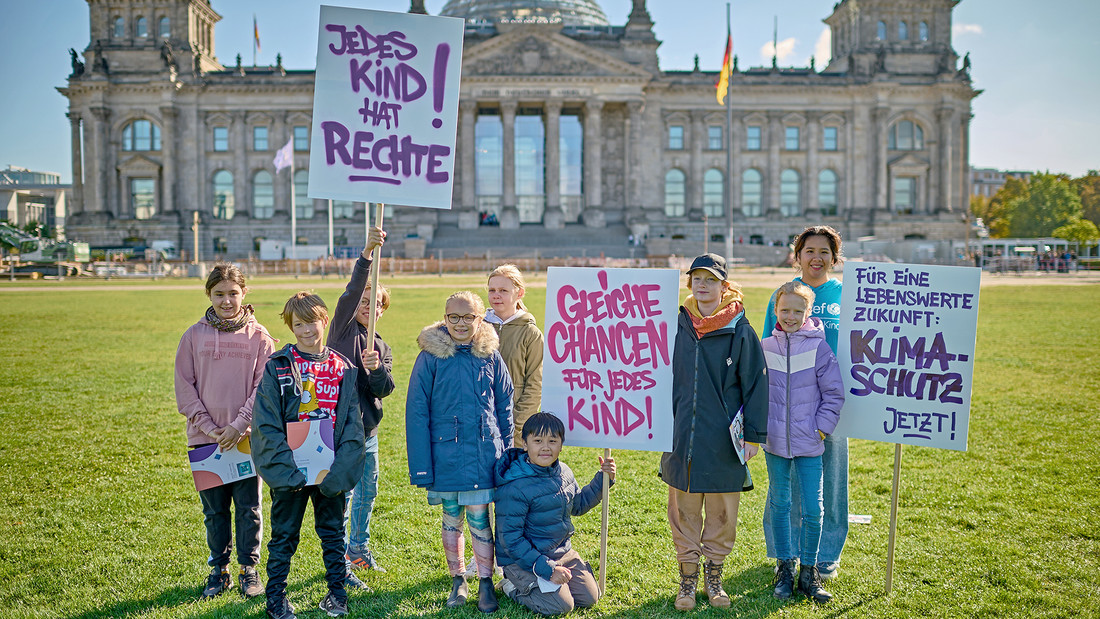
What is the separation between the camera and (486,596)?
5.84 meters

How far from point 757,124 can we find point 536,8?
1137 inches

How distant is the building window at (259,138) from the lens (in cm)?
7494

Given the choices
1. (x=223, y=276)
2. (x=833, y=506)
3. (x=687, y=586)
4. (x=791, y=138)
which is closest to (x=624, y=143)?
(x=791, y=138)

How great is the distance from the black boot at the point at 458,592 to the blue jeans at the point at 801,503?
2454mm

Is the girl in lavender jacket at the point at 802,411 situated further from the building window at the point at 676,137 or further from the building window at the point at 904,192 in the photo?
the building window at the point at 904,192

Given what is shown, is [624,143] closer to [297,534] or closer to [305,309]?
[305,309]

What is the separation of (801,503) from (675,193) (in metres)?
71.5

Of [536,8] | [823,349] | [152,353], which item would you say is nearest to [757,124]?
[536,8]

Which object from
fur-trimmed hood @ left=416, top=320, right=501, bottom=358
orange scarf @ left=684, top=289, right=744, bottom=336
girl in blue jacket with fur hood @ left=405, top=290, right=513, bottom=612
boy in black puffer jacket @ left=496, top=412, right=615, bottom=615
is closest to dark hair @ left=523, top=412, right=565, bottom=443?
boy in black puffer jacket @ left=496, top=412, right=615, bottom=615

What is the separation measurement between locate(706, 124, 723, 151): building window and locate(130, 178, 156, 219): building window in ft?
172

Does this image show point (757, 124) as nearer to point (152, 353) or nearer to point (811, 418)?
point (152, 353)

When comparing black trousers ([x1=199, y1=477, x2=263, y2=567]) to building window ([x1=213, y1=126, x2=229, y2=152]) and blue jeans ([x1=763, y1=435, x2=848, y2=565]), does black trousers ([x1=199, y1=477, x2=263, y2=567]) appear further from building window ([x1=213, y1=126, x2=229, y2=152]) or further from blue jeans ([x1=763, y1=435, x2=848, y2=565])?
building window ([x1=213, y1=126, x2=229, y2=152])

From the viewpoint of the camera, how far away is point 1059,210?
305 feet

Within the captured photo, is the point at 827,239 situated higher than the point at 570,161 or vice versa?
the point at 570,161
